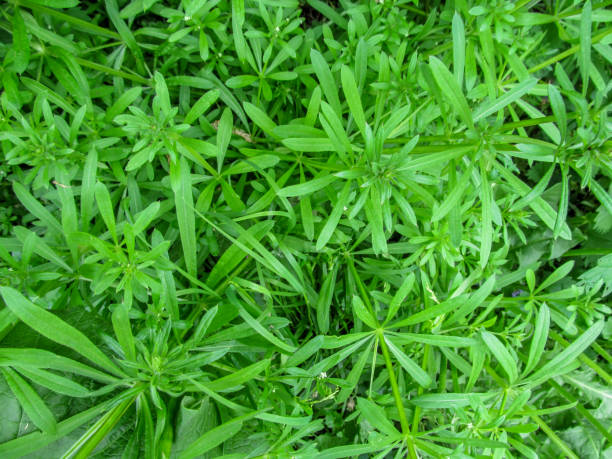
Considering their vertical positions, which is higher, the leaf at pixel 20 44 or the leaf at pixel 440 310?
the leaf at pixel 20 44

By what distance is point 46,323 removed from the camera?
4.42ft

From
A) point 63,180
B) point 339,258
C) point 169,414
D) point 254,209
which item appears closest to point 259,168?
point 254,209

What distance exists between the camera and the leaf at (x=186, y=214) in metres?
1.79

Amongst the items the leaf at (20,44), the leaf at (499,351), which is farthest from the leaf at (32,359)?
the leaf at (499,351)

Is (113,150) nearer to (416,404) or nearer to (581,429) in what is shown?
(416,404)

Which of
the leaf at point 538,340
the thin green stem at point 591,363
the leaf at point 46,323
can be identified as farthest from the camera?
the thin green stem at point 591,363

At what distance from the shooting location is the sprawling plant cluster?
1482 millimetres

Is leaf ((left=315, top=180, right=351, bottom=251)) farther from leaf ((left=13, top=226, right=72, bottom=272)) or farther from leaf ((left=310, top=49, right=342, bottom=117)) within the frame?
leaf ((left=13, top=226, right=72, bottom=272))

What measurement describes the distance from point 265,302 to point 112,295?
Answer: 0.68 m

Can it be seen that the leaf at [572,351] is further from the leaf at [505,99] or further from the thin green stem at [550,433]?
the leaf at [505,99]

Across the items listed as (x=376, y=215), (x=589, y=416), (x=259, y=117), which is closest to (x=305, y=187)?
(x=376, y=215)

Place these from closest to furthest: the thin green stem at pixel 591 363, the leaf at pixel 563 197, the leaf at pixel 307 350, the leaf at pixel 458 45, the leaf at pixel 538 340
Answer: the leaf at pixel 563 197 → the leaf at pixel 458 45 → the leaf at pixel 307 350 → the leaf at pixel 538 340 → the thin green stem at pixel 591 363

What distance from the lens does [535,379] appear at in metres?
1.78

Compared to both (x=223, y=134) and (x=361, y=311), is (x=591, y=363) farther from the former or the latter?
(x=223, y=134)
